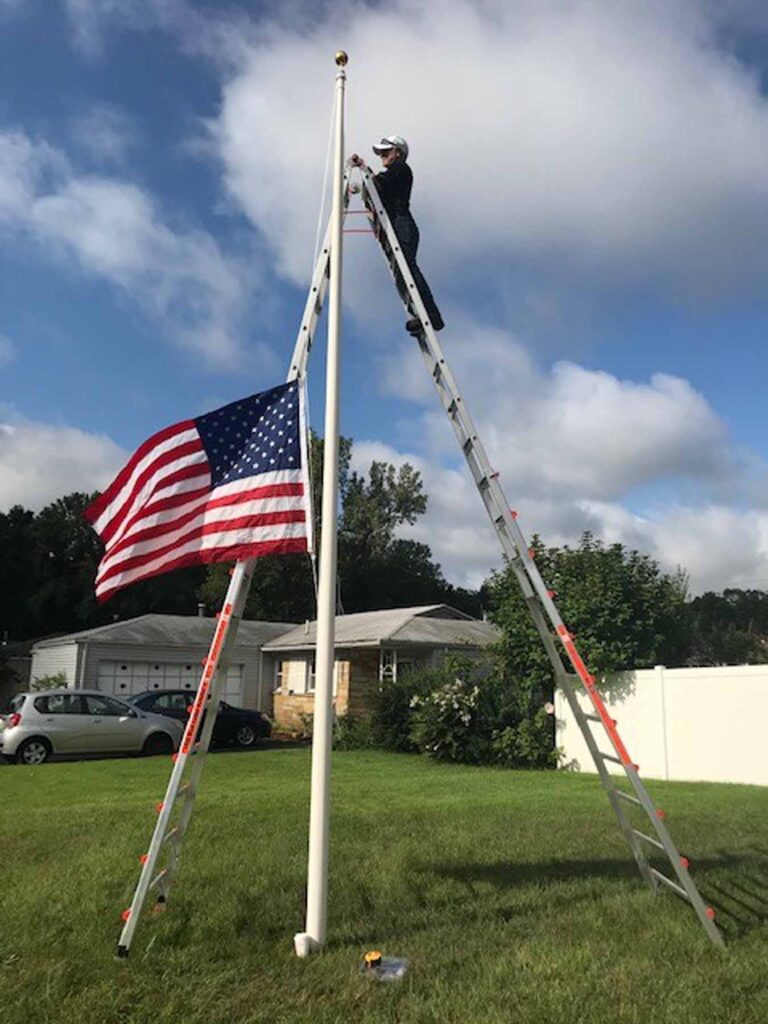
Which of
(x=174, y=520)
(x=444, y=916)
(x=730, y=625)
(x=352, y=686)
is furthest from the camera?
(x=730, y=625)

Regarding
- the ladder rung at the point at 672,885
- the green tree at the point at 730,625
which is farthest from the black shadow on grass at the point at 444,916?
the green tree at the point at 730,625

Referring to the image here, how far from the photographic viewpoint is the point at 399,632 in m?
24.5

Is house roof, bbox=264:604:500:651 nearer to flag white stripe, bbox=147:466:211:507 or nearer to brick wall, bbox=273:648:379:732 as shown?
brick wall, bbox=273:648:379:732

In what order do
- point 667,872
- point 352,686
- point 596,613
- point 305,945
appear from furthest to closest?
1. point 352,686
2. point 596,613
3. point 667,872
4. point 305,945

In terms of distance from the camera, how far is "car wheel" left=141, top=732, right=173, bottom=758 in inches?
735

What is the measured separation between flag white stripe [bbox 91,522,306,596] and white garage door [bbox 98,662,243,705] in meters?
21.6

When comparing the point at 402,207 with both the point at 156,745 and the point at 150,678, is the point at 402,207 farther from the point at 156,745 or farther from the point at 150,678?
the point at 150,678

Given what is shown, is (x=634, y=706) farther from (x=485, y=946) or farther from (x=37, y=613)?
(x=37, y=613)

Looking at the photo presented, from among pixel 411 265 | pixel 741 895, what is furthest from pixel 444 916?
pixel 411 265

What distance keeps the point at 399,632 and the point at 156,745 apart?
795 centimetres

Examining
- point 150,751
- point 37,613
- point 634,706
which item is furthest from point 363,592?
point 634,706

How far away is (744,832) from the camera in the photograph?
8.95m

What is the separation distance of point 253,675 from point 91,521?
23.7 m

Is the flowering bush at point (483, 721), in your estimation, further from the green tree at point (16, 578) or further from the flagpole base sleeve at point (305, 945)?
the green tree at point (16, 578)
